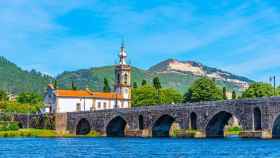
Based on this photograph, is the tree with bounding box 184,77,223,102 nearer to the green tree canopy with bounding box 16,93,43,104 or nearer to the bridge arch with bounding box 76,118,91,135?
the bridge arch with bounding box 76,118,91,135

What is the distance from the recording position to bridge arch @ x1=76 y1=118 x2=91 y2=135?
438ft

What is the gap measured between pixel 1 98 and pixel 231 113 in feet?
342

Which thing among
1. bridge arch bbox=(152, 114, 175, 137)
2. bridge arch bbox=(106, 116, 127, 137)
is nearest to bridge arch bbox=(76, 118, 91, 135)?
bridge arch bbox=(106, 116, 127, 137)

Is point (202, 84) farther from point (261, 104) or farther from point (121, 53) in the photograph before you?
point (261, 104)

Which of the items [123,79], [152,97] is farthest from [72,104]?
[152,97]

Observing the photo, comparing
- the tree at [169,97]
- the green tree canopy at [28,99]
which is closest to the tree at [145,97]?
the tree at [169,97]

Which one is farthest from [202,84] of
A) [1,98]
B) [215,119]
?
[1,98]

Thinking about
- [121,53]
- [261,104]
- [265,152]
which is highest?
[121,53]

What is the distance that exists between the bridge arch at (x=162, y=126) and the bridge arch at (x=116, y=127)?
10477mm

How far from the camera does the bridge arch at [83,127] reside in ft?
438

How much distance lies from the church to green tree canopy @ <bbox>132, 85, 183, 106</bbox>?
15.7 ft

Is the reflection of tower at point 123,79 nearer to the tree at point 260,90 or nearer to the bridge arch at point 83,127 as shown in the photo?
the bridge arch at point 83,127

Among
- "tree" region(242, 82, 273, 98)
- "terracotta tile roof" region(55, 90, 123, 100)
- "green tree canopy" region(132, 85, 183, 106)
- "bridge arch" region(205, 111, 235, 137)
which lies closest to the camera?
"bridge arch" region(205, 111, 235, 137)

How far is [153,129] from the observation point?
115m
